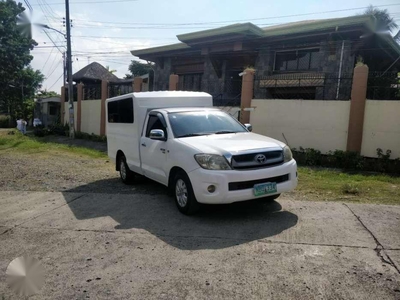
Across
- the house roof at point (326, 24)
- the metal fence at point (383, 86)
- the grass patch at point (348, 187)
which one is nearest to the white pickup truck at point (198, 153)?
the grass patch at point (348, 187)

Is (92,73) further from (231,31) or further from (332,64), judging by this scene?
(332,64)

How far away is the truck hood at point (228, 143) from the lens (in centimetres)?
471

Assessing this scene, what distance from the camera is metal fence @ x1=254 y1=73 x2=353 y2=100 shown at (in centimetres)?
1362

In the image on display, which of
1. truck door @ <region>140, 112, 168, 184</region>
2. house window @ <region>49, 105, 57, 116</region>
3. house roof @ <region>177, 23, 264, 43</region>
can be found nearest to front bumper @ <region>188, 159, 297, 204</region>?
truck door @ <region>140, 112, 168, 184</region>

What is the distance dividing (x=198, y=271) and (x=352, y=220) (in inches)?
105

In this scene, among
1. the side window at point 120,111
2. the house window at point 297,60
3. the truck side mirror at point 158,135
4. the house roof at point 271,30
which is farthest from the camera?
the house window at point 297,60

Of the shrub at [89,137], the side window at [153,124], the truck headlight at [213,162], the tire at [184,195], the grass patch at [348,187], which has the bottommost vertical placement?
the shrub at [89,137]

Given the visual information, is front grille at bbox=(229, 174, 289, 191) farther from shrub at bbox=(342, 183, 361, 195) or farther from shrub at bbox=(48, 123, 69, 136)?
shrub at bbox=(48, 123, 69, 136)

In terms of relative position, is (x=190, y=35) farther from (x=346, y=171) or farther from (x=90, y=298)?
(x=90, y=298)

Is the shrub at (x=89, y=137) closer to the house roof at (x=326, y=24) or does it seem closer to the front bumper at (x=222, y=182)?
the house roof at (x=326, y=24)

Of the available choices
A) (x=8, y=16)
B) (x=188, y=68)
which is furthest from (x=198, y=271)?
(x=8, y=16)

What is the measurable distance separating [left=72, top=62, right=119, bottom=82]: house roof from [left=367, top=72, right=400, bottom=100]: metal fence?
2481cm

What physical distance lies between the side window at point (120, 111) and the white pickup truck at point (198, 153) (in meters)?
0.02

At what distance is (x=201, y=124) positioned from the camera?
583cm
